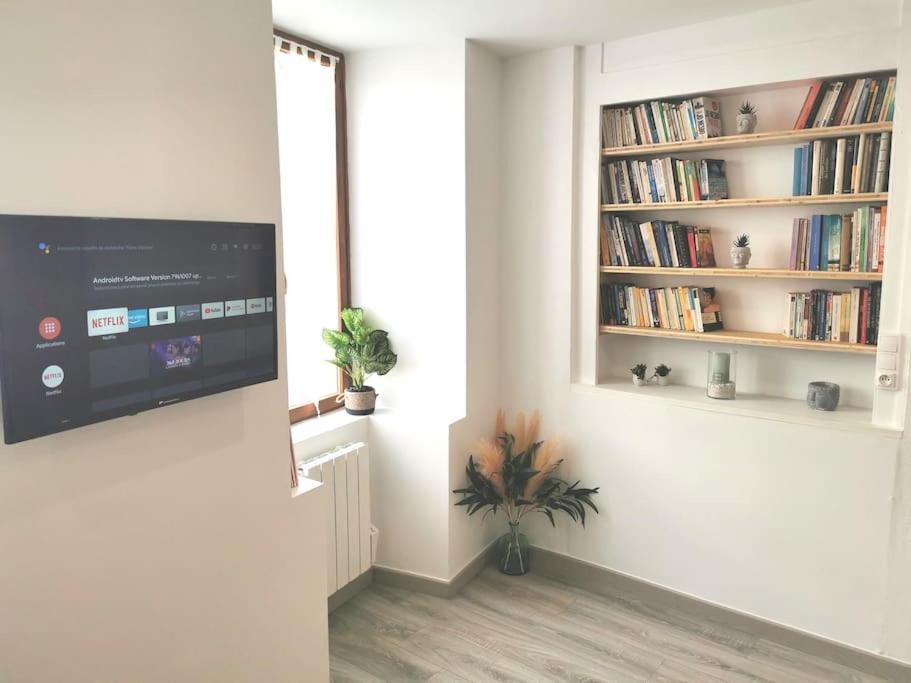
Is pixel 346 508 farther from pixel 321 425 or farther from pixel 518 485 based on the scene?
pixel 518 485

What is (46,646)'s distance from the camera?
166cm

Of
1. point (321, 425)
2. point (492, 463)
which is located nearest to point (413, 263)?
point (321, 425)

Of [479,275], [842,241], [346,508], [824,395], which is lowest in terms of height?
[346,508]

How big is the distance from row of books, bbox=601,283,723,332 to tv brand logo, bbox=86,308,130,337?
2314 millimetres

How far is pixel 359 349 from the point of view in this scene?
132 inches

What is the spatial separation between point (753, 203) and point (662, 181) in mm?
427

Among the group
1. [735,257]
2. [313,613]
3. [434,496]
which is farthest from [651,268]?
[313,613]

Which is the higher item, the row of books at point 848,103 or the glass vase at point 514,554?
the row of books at point 848,103

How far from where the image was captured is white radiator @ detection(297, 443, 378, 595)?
304cm

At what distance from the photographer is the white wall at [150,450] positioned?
62.4 inches

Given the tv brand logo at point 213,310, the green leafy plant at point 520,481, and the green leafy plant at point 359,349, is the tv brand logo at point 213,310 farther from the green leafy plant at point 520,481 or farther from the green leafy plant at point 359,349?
the green leafy plant at point 520,481

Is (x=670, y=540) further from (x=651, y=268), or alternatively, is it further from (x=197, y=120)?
(x=197, y=120)

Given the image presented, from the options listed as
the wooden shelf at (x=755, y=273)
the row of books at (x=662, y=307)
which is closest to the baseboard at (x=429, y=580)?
the row of books at (x=662, y=307)

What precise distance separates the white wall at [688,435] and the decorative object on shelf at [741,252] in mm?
586
